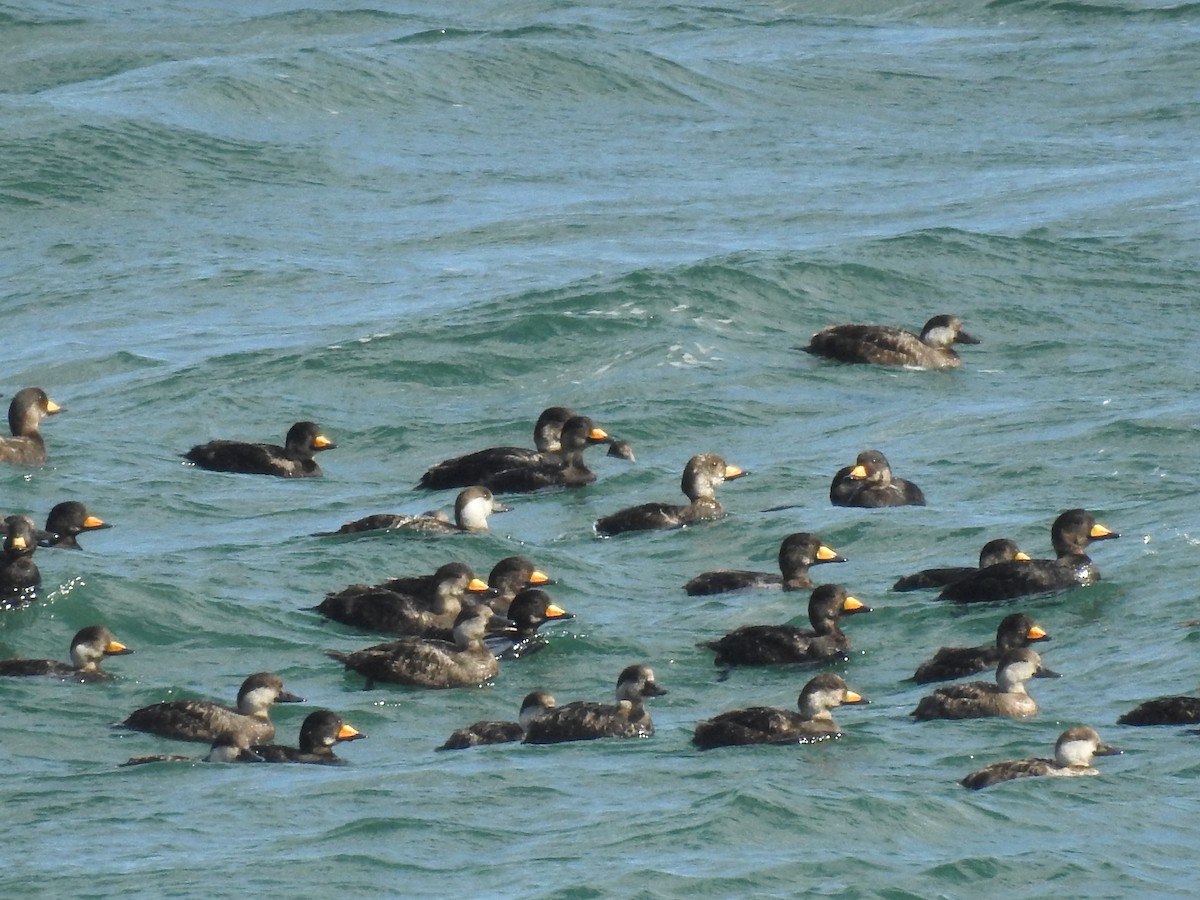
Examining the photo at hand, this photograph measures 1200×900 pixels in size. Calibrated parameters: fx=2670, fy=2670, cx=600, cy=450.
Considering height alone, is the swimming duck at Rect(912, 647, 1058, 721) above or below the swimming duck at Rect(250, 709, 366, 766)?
above

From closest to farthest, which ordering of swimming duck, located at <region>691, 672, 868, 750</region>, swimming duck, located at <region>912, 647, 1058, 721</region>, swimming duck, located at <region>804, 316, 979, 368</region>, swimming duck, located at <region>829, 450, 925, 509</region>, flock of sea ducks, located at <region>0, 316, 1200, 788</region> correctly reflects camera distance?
swimming duck, located at <region>691, 672, 868, 750</region>, flock of sea ducks, located at <region>0, 316, 1200, 788</region>, swimming duck, located at <region>912, 647, 1058, 721</region>, swimming duck, located at <region>829, 450, 925, 509</region>, swimming duck, located at <region>804, 316, 979, 368</region>

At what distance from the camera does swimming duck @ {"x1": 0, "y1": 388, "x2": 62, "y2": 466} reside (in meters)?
24.1

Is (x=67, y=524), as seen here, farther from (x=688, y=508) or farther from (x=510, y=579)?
(x=688, y=508)

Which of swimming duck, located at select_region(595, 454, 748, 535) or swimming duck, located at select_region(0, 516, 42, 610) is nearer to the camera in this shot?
swimming duck, located at select_region(0, 516, 42, 610)

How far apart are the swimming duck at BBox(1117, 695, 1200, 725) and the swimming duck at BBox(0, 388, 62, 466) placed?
11.9 meters

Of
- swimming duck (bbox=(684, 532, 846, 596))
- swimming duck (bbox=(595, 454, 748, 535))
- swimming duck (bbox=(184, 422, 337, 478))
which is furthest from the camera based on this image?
swimming duck (bbox=(184, 422, 337, 478))

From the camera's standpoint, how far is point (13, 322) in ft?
103

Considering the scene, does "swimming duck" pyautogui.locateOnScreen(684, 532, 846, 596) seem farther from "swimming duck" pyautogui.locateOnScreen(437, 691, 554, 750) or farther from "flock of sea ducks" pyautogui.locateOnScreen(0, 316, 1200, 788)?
"swimming duck" pyautogui.locateOnScreen(437, 691, 554, 750)

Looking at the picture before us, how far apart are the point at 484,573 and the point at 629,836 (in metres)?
6.40

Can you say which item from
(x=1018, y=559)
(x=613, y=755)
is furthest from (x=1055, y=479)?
(x=613, y=755)

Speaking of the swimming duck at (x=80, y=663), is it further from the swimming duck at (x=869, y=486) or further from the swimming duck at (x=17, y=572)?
the swimming duck at (x=869, y=486)

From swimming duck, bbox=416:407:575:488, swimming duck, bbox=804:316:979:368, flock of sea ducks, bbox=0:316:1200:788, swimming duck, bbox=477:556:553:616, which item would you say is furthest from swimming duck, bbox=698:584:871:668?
swimming duck, bbox=804:316:979:368

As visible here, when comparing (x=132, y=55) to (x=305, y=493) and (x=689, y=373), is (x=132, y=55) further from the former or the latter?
(x=305, y=493)

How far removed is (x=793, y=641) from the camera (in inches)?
684
